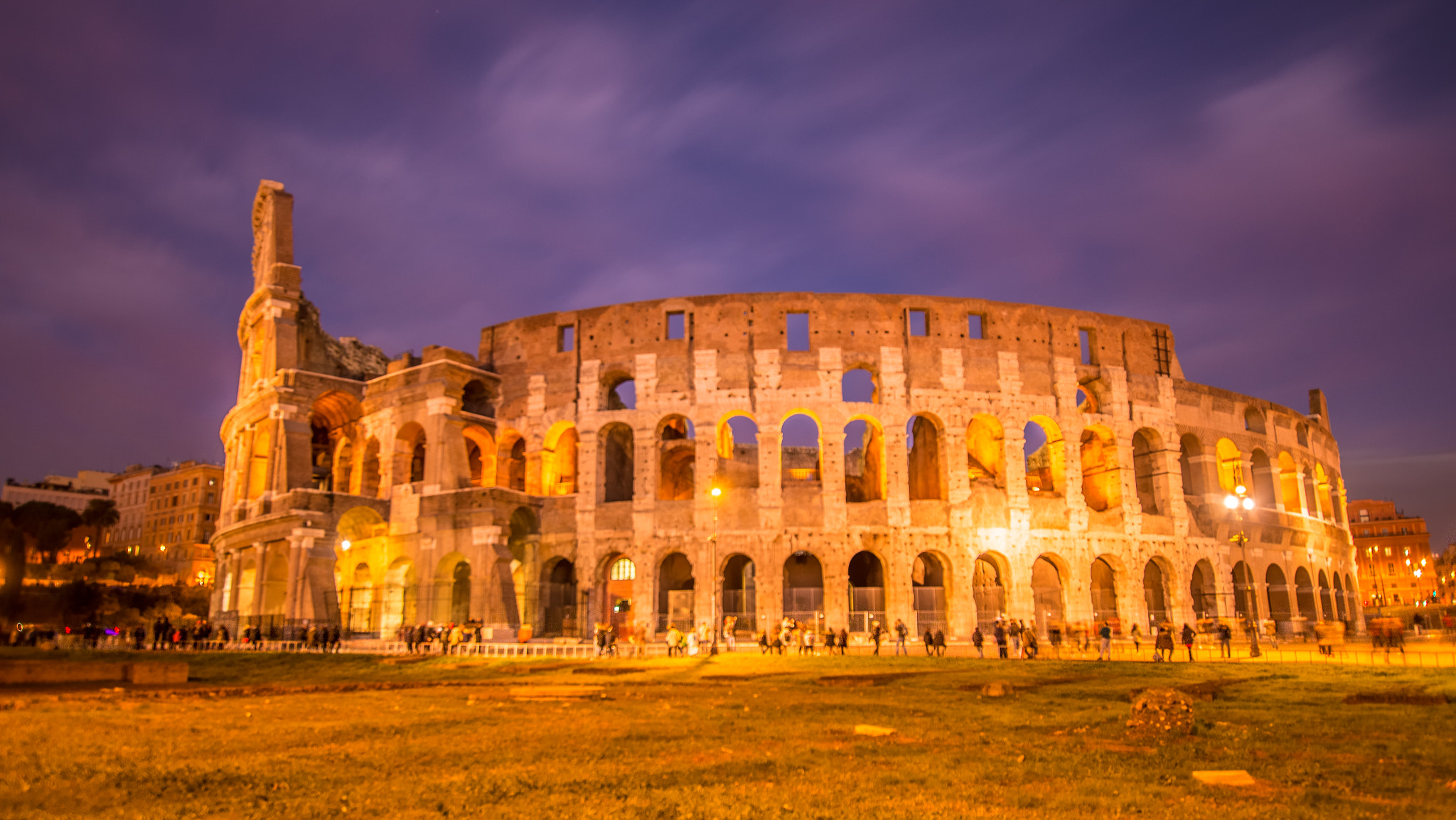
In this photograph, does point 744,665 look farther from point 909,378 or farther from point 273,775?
point 909,378

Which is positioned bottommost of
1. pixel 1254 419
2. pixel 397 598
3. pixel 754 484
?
pixel 397 598

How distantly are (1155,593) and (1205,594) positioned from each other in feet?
7.19

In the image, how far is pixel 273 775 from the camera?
8.47 m

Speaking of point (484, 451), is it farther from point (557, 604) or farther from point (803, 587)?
point (803, 587)

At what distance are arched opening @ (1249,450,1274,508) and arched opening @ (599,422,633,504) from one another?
30508 mm

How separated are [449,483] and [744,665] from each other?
68.9ft

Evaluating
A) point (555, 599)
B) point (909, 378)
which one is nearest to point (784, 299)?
point (909, 378)

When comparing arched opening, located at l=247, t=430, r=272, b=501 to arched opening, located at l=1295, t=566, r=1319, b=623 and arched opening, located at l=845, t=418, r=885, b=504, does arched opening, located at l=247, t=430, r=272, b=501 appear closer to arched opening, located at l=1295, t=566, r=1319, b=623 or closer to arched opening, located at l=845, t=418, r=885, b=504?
arched opening, located at l=845, t=418, r=885, b=504

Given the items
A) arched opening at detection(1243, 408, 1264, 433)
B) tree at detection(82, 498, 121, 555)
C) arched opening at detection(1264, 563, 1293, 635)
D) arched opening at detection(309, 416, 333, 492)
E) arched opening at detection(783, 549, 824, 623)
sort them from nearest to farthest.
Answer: arched opening at detection(783, 549, 824, 623), arched opening at detection(1264, 563, 1293, 635), arched opening at detection(1243, 408, 1264, 433), arched opening at detection(309, 416, 333, 492), tree at detection(82, 498, 121, 555)

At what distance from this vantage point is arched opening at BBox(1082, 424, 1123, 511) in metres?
42.8

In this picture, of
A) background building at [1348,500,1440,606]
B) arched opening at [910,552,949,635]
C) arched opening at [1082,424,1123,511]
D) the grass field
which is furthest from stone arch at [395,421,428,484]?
background building at [1348,500,1440,606]

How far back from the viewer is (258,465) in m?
45.9

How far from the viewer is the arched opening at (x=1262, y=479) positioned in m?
47.7

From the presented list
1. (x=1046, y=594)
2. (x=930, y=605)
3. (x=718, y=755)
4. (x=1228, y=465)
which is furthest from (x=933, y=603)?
(x=718, y=755)
